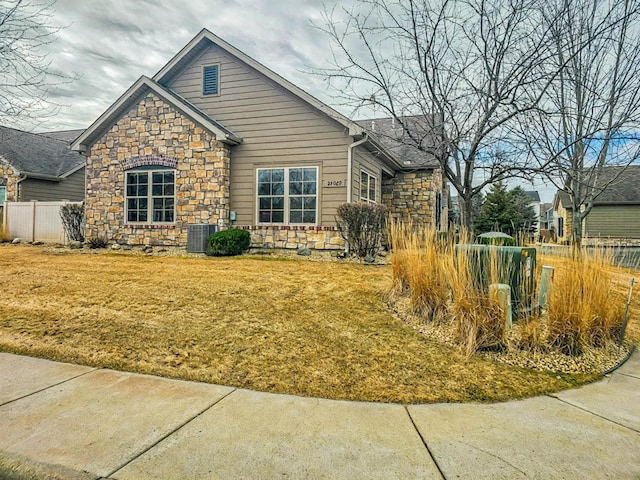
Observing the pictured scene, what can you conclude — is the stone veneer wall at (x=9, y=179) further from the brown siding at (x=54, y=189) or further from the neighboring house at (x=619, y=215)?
the neighboring house at (x=619, y=215)

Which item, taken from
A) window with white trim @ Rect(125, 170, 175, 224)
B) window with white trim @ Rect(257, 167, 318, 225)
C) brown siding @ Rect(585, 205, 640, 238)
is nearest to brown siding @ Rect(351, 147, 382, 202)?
window with white trim @ Rect(257, 167, 318, 225)

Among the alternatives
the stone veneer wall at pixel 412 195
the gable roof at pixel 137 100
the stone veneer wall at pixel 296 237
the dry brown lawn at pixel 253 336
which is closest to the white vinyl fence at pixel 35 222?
the gable roof at pixel 137 100

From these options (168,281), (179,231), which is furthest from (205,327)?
(179,231)

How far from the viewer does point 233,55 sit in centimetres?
1126

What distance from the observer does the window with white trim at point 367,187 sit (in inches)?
447

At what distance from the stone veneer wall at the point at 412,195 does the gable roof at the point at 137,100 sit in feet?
20.5

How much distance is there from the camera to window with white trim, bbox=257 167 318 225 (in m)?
10.6

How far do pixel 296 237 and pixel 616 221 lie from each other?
2297 cm

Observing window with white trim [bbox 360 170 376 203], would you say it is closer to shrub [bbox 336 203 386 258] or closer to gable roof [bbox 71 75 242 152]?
shrub [bbox 336 203 386 258]

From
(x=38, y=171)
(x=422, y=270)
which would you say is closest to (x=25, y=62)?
(x=422, y=270)

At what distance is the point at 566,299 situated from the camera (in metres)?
3.59

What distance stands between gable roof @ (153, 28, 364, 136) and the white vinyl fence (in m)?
6.22

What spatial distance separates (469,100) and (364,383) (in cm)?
449

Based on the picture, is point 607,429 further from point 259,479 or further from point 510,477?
point 259,479
